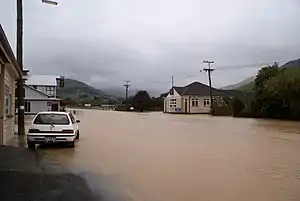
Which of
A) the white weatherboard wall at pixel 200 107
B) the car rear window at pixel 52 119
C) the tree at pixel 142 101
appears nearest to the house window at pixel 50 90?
the tree at pixel 142 101

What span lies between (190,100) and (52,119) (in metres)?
76.4

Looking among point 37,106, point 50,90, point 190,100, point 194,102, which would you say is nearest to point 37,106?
point 37,106

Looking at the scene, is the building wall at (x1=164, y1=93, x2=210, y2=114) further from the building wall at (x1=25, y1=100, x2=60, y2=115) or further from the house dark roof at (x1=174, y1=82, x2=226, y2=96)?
the building wall at (x1=25, y1=100, x2=60, y2=115)

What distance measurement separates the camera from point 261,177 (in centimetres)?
1199

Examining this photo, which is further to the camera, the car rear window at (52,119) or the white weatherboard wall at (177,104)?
the white weatherboard wall at (177,104)

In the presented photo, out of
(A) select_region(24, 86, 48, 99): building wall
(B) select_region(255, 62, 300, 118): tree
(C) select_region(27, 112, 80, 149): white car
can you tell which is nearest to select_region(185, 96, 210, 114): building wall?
(B) select_region(255, 62, 300, 118): tree

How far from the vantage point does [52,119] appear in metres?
18.5

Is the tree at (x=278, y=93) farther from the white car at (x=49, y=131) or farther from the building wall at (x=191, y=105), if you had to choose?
the white car at (x=49, y=131)

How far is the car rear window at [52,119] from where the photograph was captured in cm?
1822

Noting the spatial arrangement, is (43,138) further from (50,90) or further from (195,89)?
(195,89)

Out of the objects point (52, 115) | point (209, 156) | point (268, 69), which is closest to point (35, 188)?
point (209, 156)

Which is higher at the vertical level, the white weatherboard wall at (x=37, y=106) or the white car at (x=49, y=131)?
the white weatherboard wall at (x=37, y=106)

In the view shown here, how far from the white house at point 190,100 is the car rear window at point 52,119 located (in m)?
73.9

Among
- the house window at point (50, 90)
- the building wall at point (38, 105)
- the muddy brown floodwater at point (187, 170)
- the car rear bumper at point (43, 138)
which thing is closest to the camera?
the muddy brown floodwater at point (187, 170)
